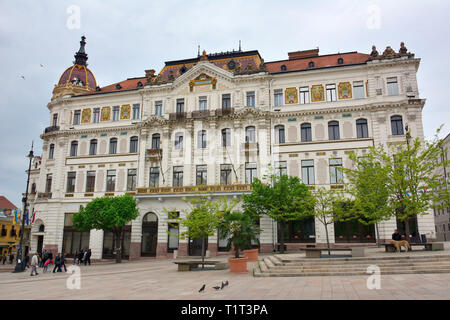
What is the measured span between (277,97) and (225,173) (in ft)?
33.2

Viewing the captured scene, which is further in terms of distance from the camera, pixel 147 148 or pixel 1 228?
pixel 1 228

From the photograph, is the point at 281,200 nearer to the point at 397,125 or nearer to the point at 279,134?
the point at 279,134

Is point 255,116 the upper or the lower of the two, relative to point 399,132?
upper

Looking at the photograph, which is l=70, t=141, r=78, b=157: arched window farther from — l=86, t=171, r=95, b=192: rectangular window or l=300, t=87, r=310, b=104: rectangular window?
l=300, t=87, r=310, b=104: rectangular window

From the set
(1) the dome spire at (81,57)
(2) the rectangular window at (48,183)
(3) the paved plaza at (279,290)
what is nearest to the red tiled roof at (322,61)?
(1) the dome spire at (81,57)

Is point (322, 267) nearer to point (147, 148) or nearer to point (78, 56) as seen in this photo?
point (147, 148)

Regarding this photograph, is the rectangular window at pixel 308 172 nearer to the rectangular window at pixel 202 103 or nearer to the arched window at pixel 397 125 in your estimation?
the arched window at pixel 397 125

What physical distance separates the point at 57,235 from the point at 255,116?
27.3 m

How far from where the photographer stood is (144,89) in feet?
143

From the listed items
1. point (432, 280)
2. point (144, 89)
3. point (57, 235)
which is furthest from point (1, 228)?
point (432, 280)

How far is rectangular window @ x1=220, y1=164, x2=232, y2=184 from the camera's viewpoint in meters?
38.9

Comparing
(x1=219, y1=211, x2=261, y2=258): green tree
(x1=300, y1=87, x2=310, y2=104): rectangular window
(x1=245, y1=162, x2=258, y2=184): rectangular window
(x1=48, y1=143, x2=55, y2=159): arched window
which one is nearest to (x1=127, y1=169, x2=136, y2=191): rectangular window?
(x1=48, y1=143, x2=55, y2=159): arched window

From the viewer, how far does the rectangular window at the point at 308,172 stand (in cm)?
3653

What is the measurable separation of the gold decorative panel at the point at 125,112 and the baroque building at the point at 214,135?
126 millimetres
